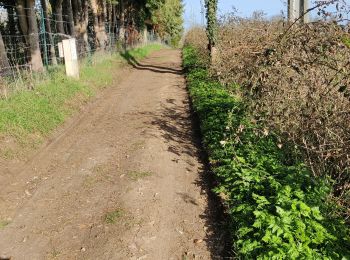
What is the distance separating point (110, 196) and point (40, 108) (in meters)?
4.44

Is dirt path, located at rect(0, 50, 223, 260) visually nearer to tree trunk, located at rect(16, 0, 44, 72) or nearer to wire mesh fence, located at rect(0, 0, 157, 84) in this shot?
wire mesh fence, located at rect(0, 0, 157, 84)

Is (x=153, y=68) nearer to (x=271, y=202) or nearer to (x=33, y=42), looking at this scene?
(x=33, y=42)

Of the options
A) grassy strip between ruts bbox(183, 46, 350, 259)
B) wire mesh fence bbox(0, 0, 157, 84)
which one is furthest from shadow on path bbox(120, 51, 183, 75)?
grassy strip between ruts bbox(183, 46, 350, 259)

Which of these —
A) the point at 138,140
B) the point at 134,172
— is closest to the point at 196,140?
the point at 138,140

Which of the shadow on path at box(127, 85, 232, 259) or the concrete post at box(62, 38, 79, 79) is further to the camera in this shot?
the concrete post at box(62, 38, 79, 79)

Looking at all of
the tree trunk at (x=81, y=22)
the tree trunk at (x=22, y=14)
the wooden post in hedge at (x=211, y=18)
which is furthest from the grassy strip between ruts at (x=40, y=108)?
the tree trunk at (x=81, y=22)

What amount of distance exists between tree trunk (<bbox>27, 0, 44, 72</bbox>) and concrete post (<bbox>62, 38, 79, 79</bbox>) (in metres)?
0.81

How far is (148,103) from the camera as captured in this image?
12.0 meters

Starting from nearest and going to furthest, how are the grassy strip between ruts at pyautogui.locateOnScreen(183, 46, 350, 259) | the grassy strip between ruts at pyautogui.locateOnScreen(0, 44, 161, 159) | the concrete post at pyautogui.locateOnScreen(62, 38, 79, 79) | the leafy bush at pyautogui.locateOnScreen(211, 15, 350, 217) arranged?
the grassy strip between ruts at pyautogui.locateOnScreen(183, 46, 350, 259)
the leafy bush at pyautogui.locateOnScreen(211, 15, 350, 217)
the grassy strip between ruts at pyautogui.locateOnScreen(0, 44, 161, 159)
the concrete post at pyautogui.locateOnScreen(62, 38, 79, 79)

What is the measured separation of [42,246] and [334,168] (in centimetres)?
385

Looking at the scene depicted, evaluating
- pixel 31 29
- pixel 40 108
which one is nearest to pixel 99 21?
pixel 31 29

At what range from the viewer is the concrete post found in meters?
13.1

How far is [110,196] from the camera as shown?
5906 mm

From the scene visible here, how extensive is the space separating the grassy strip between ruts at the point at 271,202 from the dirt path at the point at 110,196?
46 centimetres
